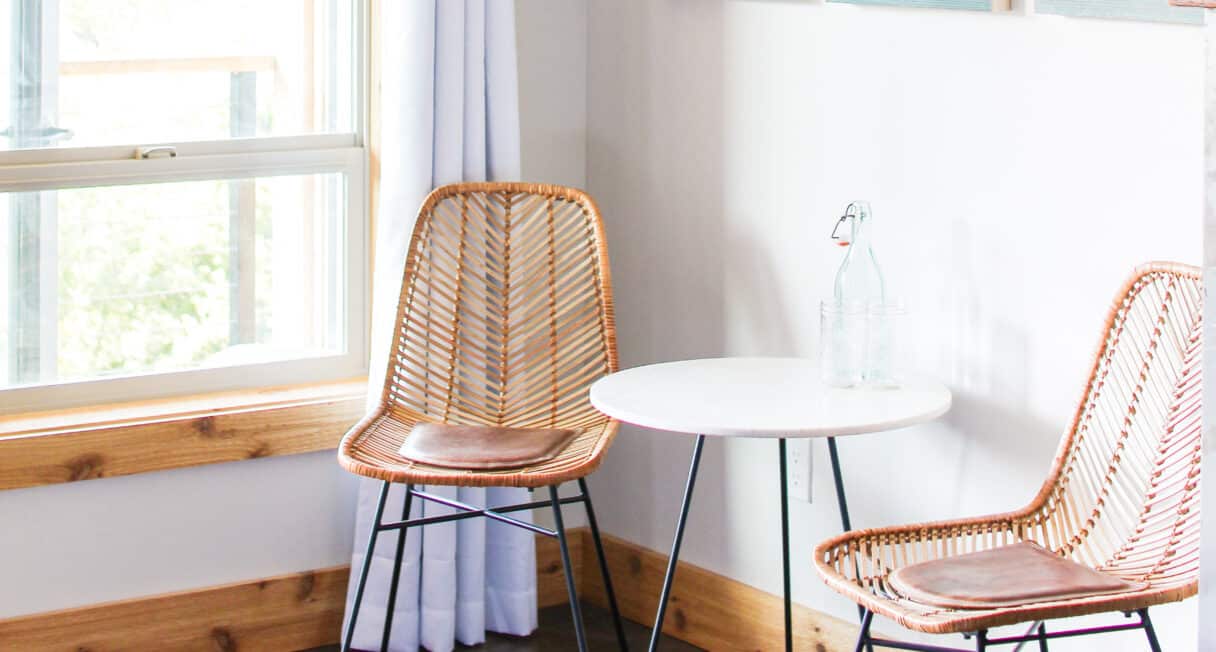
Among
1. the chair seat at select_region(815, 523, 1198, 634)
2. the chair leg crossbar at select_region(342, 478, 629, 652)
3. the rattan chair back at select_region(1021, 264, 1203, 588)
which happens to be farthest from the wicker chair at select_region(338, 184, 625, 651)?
the rattan chair back at select_region(1021, 264, 1203, 588)

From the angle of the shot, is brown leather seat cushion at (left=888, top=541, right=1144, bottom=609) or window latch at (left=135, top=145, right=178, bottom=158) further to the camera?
window latch at (left=135, top=145, right=178, bottom=158)

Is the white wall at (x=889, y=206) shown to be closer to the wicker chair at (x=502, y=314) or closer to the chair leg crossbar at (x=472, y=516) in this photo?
the wicker chair at (x=502, y=314)

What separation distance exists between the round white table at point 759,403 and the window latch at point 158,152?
0.95m

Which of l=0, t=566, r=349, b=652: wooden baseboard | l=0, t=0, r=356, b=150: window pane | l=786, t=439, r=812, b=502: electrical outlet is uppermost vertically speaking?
l=0, t=0, r=356, b=150: window pane

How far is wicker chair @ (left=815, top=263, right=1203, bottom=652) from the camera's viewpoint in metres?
2.04

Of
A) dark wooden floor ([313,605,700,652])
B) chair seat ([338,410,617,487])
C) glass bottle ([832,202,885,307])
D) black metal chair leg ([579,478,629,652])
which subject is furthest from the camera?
dark wooden floor ([313,605,700,652])

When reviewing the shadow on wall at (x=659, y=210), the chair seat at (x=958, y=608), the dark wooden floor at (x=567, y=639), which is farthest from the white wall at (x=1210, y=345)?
the dark wooden floor at (x=567, y=639)

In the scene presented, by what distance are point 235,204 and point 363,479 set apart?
0.56 metres

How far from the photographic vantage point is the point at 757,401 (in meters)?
2.31

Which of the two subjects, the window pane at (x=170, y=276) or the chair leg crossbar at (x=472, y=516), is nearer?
the chair leg crossbar at (x=472, y=516)

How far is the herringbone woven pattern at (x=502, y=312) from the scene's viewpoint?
9.19 ft

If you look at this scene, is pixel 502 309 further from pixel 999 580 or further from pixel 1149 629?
pixel 1149 629

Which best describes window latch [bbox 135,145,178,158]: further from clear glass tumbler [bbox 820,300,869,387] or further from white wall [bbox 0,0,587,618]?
clear glass tumbler [bbox 820,300,869,387]

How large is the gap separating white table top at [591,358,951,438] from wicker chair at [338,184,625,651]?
0.26m
